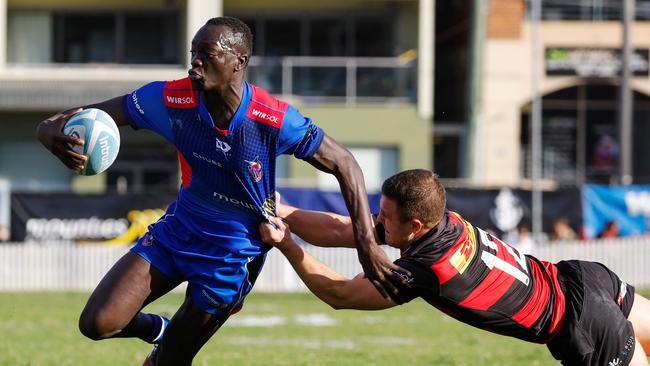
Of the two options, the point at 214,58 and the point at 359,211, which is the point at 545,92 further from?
the point at 214,58

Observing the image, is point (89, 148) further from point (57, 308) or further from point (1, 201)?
point (1, 201)

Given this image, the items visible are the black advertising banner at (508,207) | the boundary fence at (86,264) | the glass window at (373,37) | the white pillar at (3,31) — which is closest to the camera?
the boundary fence at (86,264)

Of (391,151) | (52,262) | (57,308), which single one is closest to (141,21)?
(391,151)

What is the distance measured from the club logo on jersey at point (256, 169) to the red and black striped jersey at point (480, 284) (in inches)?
39.3

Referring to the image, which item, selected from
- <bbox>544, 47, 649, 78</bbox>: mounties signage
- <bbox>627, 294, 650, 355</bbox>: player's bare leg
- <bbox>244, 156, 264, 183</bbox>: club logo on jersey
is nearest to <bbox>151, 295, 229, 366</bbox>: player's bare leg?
<bbox>244, 156, 264, 183</bbox>: club logo on jersey

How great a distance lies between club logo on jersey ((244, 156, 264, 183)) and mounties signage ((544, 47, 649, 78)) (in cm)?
2873

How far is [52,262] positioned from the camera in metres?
20.3

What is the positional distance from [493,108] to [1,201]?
16.1 metres

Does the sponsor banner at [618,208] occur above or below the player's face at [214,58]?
below

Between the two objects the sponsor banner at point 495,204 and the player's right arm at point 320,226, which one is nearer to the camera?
the player's right arm at point 320,226

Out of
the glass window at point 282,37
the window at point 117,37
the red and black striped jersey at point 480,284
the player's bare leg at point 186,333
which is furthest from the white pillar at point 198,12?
the red and black striped jersey at point 480,284

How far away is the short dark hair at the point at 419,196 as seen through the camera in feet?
19.8

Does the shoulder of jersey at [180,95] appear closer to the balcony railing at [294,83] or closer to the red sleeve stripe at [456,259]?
the red sleeve stripe at [456,259]

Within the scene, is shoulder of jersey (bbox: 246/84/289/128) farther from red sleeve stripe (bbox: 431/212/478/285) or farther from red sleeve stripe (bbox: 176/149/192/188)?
red sleeve stripe (bbox: 431/212/478/285)
